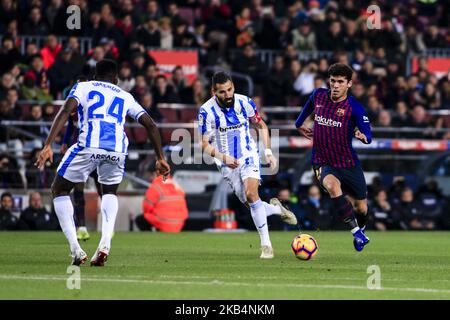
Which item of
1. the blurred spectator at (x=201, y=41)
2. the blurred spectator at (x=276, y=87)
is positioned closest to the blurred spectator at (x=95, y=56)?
the blurred spectator at (x=201, y=41)

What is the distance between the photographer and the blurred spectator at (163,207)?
21.3 meters

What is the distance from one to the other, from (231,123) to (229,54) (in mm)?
12935

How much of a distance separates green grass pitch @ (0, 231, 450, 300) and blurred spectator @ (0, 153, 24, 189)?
3.14 metres

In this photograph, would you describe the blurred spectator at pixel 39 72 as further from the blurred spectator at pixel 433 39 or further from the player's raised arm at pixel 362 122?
the blurred spectator at pixel 433 39

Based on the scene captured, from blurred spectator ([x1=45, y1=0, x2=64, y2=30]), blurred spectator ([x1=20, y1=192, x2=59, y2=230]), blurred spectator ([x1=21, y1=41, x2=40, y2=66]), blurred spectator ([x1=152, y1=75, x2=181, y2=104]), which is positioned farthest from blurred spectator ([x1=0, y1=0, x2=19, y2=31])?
blurred spectator ([x1=20, y1=192, x2=59, y2=230])

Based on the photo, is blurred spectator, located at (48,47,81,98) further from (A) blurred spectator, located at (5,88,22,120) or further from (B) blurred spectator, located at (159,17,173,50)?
(B) blurred spectator, located at (159,17,173,50)

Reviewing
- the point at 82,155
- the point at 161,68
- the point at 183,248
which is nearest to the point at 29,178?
the point at 161,68

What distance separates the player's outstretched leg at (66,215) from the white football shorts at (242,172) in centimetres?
261

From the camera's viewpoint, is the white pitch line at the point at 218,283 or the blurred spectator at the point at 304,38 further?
the blurred spectator at the point at 304,38

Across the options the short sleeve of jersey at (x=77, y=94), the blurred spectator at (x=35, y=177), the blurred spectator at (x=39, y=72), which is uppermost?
the short sleeve of jersey at (x=77, y=94)

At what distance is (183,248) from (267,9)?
553 inches

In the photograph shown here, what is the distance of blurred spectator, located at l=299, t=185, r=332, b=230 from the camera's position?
22.3 m

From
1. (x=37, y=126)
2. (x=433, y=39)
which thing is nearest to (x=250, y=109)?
(x=37, y=126)

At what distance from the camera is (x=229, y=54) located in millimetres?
26875
